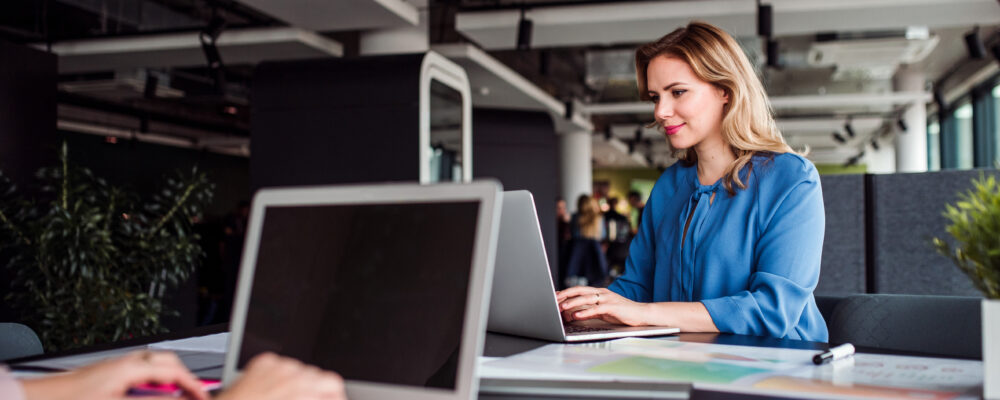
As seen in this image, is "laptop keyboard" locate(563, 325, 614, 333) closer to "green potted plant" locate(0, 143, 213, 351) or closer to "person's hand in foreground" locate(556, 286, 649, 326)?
"person's hand in foreground" locate(556, 286, 649, 326)

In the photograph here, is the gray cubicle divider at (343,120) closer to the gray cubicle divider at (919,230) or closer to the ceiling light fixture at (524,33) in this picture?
the ceiling light fixture at (524,33)

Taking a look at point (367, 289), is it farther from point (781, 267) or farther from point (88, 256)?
point (88, 256)

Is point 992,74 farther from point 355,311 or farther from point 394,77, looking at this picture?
point 355,311

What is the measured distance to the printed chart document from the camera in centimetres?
92

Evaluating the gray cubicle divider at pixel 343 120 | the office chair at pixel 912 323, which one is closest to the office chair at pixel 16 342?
the office chair at pixel 912 323

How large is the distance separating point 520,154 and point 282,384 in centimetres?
908

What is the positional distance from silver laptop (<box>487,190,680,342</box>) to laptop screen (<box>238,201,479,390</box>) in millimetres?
417

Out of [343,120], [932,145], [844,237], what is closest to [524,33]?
[343,120]

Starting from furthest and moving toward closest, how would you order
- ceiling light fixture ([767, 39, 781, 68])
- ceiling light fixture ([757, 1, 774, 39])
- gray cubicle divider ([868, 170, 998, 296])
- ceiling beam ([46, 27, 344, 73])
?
ceiling light fixture ([767, 39, 781, 68]) → ceiling beam ([46, 27, 344, 73]) → ceiling light fixture ([757, 1, 774, 39]) → gray cubicle divider ([868, 170, 998, 296])

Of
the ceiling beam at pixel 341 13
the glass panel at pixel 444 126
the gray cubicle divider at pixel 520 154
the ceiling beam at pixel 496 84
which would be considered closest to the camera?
the ceiling beam at pixel 341 13

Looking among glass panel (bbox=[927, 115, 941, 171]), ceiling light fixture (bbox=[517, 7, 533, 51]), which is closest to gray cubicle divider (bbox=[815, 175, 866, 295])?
ceiling light fixture (bbox=[517, 7, 533, 51])

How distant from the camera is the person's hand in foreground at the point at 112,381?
0.81m

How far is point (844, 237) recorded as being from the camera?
9.87 feet

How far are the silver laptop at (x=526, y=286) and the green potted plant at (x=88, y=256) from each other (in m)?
3.17
